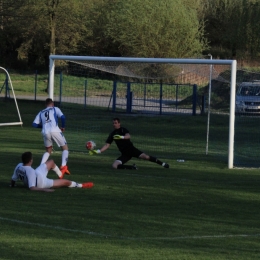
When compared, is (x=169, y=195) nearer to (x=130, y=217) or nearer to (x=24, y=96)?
(x=130, y=217)

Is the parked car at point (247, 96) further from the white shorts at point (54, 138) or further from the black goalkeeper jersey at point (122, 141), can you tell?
the white shorts at point (54, 138)

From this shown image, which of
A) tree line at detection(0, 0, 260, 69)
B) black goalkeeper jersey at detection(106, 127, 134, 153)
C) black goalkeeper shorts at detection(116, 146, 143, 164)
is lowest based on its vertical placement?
black goalkeeper shorts at detection(116, 146, 143, 164)

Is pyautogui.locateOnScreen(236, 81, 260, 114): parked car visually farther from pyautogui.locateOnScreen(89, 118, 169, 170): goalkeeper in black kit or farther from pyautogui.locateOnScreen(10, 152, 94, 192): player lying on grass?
pyautogui.locateOnScreen(10, 152, 94, 192): player lying on grass

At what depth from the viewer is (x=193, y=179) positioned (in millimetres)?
16578

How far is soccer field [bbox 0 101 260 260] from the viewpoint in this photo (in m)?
9.27

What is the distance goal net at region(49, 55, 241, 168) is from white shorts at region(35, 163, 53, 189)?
289 inches

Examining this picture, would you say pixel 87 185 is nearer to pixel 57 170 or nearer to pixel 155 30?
pixel 57 170

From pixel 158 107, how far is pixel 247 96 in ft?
25.4

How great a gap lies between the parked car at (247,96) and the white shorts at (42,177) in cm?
1078

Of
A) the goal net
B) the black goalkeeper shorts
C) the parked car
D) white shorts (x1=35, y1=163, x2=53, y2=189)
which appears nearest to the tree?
the goal net

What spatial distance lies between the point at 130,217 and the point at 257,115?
1385 centimetres

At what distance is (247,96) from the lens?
78.3 feet

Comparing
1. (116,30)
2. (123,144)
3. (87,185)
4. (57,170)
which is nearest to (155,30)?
(116,30)

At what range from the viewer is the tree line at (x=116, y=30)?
4622cm
